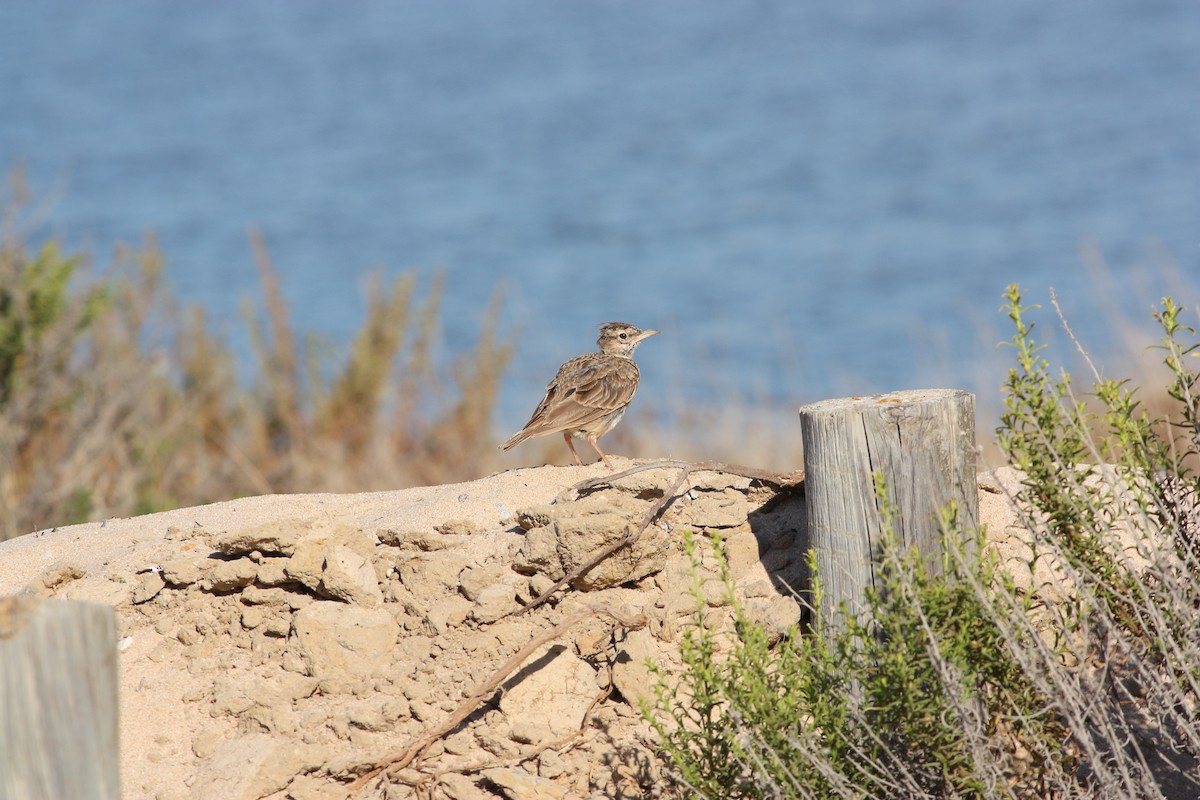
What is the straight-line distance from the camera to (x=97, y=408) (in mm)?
9922

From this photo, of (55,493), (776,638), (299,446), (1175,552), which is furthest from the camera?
(299,446)

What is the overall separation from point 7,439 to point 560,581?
5.80 m

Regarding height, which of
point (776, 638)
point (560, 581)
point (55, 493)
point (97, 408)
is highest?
point (97, 408)

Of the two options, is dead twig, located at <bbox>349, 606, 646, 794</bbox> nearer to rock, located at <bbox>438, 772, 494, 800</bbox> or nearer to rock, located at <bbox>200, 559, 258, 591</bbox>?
rock, located at <bbox>438, 772, 494, 800</bbox>

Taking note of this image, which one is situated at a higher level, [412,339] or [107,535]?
[412,339]

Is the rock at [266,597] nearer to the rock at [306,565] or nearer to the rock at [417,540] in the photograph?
the rock at [306,565]

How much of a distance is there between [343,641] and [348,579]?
A: 0.24 m

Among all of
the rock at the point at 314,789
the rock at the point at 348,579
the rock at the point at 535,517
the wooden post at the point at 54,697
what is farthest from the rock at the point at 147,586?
the wooden post at the point at 54,697

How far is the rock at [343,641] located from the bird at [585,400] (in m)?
1.65

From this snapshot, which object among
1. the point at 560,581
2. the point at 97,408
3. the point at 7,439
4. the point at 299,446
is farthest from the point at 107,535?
the point at 299,446

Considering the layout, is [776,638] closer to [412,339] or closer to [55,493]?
[55,493]

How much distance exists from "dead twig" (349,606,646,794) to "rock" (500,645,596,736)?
0.26 ft

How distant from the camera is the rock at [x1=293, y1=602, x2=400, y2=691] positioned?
4852mm

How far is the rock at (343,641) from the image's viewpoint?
15.9ft
